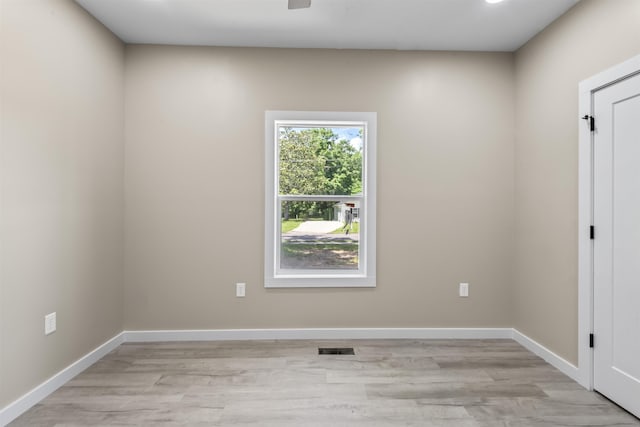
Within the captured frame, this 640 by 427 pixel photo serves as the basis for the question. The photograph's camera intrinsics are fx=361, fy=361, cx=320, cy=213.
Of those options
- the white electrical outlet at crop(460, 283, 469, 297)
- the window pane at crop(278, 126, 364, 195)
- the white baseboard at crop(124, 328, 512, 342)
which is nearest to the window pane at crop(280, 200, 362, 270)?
the window pane at crop(278, 126, 364, 195)

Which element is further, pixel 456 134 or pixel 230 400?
pixel 456 134

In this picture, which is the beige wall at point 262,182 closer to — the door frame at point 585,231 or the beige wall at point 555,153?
the beige wall at point 555,153

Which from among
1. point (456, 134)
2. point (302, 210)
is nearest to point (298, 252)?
point (302, 210)

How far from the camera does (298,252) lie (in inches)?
138

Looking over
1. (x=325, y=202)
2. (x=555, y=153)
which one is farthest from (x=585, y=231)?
(x=325, y=202)

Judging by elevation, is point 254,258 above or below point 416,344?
above

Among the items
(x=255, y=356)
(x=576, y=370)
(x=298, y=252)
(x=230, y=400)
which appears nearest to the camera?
(x=230, y=400)

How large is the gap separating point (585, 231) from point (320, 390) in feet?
7.00

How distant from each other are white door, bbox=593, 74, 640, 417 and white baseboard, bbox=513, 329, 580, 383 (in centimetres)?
18

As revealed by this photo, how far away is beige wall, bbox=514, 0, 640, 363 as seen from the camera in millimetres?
2410

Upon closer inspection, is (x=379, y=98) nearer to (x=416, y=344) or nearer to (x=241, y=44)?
(x=241, y=44)

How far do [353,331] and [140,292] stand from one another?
79.0 inches

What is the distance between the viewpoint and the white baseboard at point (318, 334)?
3324mm

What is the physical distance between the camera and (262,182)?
11.0ft
